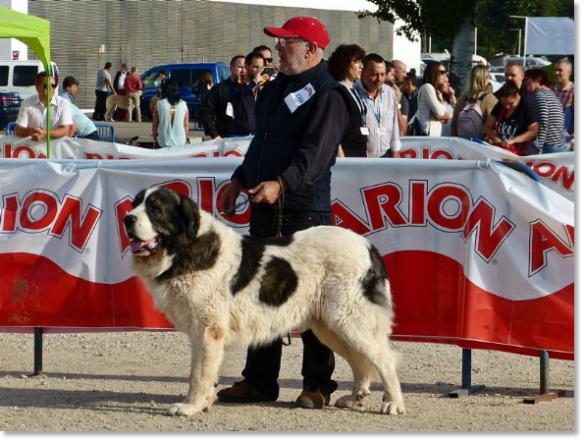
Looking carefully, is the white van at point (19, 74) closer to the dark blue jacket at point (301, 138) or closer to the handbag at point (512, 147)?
the handbag at point (512, 147)

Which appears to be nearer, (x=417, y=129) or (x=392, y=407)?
(x=392, y=407)

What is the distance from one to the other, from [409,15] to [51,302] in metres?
29.6

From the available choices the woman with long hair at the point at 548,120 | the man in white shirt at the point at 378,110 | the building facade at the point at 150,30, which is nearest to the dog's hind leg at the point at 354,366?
the man in white shirt at the point at 378,110

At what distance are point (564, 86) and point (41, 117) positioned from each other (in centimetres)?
716

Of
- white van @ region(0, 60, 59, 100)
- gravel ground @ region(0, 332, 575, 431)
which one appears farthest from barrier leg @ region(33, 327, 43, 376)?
white van @ region(0, 60, 59, 100)

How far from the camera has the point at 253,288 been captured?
5832 mm

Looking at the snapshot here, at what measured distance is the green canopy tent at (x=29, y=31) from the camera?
10.9 metres

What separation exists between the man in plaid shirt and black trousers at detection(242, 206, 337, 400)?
348 inches

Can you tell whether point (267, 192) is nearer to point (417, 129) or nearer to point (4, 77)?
point (417, 129)

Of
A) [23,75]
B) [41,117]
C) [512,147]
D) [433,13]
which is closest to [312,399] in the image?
[512,147]

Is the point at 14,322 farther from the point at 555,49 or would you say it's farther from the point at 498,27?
the point at 498,27

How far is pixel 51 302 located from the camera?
7145 millimetres

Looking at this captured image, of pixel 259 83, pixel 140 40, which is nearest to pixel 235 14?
pixel 140 40

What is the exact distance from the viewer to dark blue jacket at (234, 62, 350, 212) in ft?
19.3
